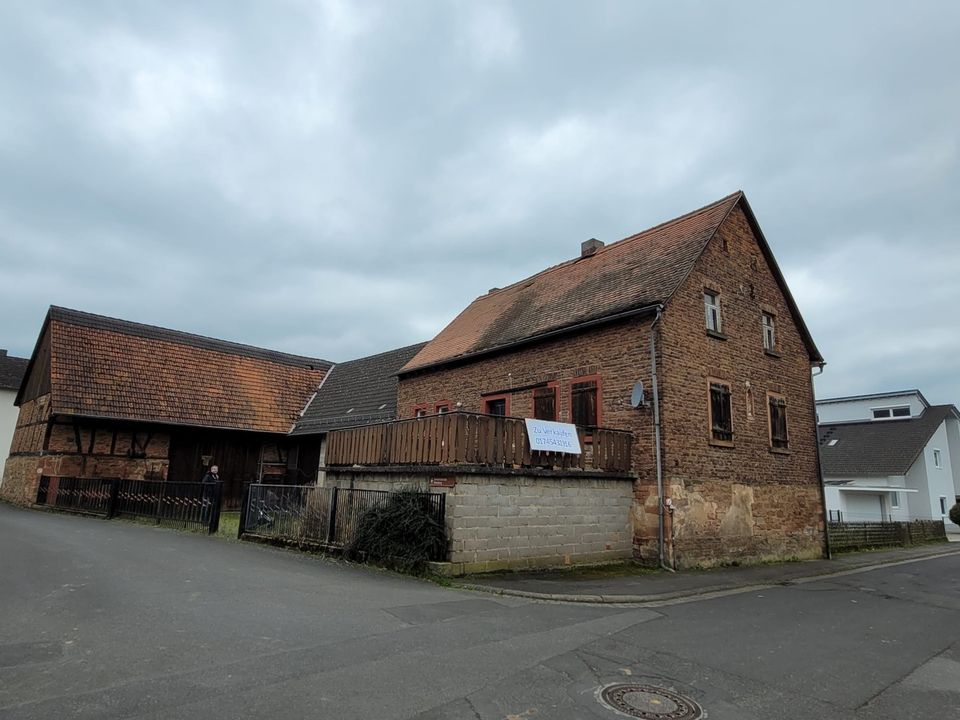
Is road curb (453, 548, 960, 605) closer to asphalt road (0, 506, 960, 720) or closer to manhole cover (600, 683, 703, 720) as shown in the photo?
asphalt road (0, 506, 960, 720)

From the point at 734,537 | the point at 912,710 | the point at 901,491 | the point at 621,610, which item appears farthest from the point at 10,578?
the point at 901,491

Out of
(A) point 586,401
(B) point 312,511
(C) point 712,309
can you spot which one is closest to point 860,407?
(C) point 712,309

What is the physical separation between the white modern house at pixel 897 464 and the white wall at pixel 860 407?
81mm

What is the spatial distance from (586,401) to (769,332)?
23.1 feet

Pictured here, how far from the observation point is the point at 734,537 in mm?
16031

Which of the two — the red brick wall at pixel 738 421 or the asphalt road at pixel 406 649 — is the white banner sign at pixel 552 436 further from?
the asphalt road at pixel 406 649

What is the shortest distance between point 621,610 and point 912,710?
4271mm

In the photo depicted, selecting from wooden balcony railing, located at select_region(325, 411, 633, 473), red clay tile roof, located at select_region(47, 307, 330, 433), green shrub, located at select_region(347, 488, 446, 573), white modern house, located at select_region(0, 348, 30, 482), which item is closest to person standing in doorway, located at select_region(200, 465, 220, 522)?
wooden balcony railing, located at select_region(325, 411, 633, 473)

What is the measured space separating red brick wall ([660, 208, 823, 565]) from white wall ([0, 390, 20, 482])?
131 feet

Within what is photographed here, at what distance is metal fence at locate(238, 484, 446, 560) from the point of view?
13.0 metres

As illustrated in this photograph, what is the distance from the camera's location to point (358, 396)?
2947 centimetres

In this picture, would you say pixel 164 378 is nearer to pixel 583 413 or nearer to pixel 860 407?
pixel 583 413

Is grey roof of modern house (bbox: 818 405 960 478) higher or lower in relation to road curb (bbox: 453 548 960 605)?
higher

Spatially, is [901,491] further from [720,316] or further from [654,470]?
[654,470]
